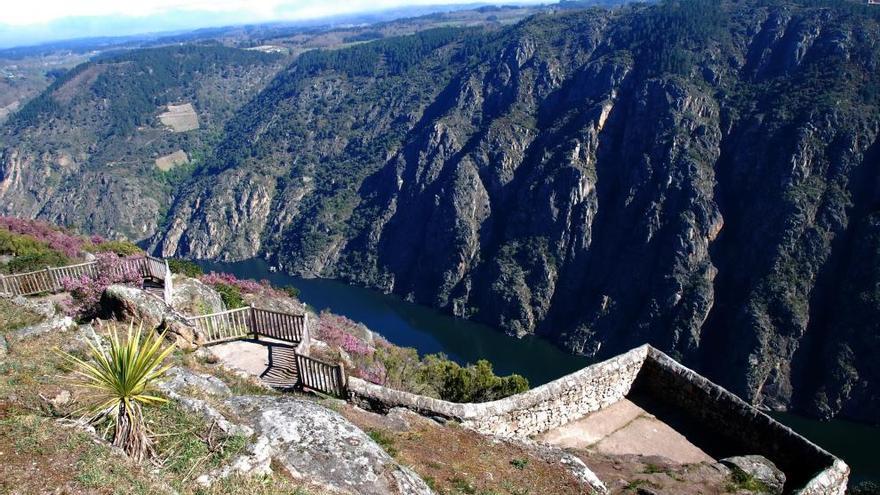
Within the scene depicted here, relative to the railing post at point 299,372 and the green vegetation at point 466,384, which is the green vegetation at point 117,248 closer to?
the green vegetation at point 466,384

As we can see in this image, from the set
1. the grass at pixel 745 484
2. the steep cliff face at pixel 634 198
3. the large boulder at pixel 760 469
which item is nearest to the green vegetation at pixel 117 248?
the large boulder at pixel 760 469

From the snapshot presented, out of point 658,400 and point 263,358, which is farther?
point 263,358

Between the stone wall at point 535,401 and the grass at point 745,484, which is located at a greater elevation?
the stone wall at point 535,401

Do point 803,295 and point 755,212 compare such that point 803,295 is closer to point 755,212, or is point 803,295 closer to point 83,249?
point 755,212

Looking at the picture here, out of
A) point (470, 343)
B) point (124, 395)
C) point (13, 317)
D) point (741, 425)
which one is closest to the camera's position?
point (124, 395)

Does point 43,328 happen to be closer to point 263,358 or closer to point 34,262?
point 263,358

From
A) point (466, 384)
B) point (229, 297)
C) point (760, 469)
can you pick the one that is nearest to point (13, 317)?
point (229, 297)

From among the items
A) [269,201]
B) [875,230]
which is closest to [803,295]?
[875,230]
